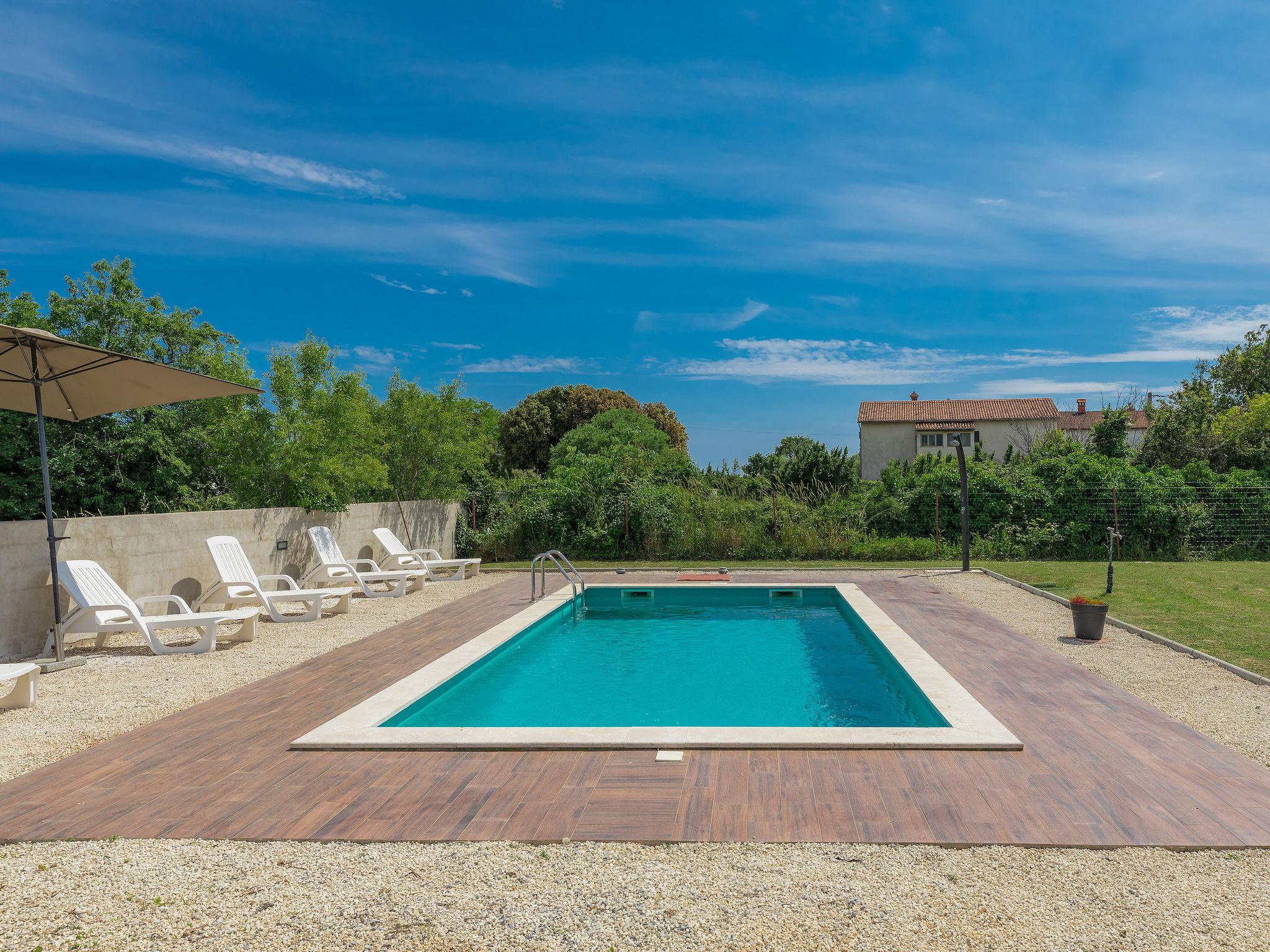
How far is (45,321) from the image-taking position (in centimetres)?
2053

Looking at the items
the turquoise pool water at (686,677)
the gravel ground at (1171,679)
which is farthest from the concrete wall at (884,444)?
the gravel ground at (1171,679)

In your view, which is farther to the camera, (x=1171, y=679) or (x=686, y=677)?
(x=686, y=677)

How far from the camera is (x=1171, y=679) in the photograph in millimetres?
5445

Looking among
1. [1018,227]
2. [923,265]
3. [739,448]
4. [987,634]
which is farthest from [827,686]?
[923,265]

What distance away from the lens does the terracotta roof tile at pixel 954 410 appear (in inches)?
1725

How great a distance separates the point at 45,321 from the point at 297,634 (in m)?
18.8

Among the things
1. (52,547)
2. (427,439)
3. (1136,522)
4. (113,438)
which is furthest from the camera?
(113,438)

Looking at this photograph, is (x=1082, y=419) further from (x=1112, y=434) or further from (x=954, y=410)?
(x=1112, y=434)

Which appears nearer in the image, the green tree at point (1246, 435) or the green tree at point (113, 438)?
the green tree at point (113, 438)

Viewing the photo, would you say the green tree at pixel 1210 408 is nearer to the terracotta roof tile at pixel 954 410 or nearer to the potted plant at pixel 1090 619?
the terracotta roof tile at pixel 954 410

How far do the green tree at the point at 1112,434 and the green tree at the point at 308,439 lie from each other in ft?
63.5

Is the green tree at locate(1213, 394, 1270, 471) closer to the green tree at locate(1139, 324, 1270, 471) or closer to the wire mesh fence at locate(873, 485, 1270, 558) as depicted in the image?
the green tree at locate(1139, 324, 1270, 471)

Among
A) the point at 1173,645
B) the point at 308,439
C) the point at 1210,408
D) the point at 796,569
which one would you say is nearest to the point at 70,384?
the point at 308,439

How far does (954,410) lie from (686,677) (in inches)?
1682
